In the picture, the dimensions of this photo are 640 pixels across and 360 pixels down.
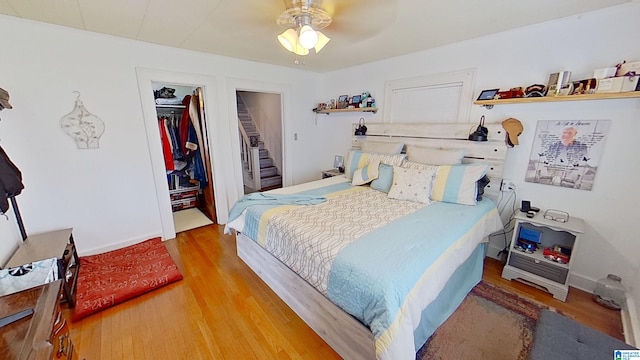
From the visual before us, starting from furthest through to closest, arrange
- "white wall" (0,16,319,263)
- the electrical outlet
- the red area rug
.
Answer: the electrical outlet → "white wall" (0,16,319,263) → the red area rug

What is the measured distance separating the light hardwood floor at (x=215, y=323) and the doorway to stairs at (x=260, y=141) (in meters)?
3.14

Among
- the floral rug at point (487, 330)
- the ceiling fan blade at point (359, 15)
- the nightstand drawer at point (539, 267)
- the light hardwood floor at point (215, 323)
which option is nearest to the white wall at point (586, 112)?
the nightstand drawer at point (539, 267)

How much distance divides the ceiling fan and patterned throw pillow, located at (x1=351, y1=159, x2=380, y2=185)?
55.6 inches

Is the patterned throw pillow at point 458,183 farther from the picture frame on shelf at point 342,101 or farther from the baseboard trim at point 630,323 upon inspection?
the picture frame on shelf at point 342,101

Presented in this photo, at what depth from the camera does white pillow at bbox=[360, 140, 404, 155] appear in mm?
2998

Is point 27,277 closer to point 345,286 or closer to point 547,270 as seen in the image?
point 345,286

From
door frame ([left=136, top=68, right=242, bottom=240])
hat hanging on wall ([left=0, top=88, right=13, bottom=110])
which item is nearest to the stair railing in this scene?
door frame ([left=136, top=68, right=242, bottom=240])

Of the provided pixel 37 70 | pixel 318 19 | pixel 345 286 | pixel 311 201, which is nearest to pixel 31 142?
pixel 37 70

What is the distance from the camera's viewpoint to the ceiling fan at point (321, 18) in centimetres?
140

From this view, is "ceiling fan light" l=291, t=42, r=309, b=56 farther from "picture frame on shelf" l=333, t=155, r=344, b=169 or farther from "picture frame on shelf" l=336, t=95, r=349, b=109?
"picture frame on shelf" l=333, t=155, r=344, b=169

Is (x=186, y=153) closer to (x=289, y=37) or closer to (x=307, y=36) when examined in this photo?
(x=289, y=37)

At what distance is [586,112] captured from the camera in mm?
1946

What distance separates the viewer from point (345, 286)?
1.33m

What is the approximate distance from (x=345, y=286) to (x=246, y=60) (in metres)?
3.19
